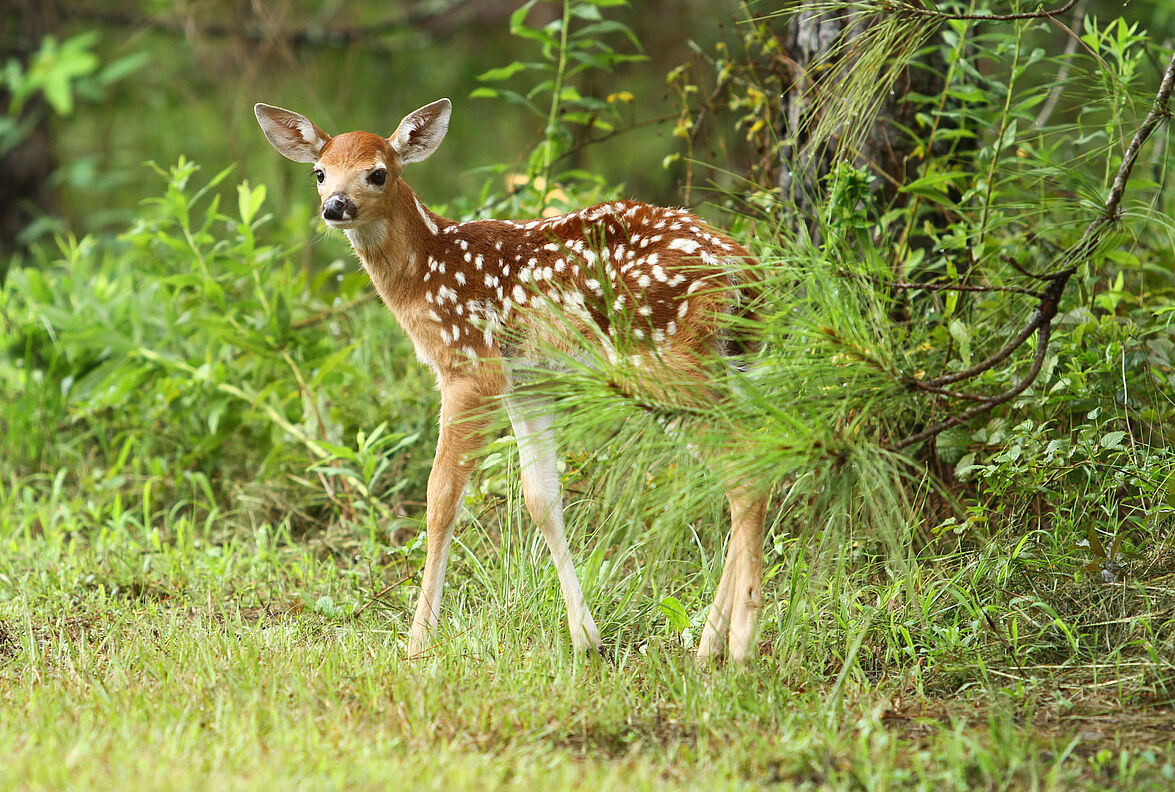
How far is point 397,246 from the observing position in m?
3.48

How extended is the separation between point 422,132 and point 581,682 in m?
1.68

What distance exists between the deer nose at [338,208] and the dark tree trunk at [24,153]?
631 centimetres

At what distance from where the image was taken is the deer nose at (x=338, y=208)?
10.5ft

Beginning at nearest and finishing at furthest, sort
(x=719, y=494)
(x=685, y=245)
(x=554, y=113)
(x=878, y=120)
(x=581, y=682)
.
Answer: (x=719, y=494) → (x=581, y=682) → (x=685, y=245) → (x=878, y=120) → (x=554, y=113)

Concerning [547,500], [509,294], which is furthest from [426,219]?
[547,500]

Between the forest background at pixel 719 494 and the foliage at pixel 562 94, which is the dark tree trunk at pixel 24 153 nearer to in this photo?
the forest background at pixel 719 494

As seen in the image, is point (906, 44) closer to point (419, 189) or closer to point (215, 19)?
point (419, 189)

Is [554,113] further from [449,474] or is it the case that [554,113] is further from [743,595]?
[743,595]

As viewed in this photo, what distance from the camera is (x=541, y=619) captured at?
11.3ft

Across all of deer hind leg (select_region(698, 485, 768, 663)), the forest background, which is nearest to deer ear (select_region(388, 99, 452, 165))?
the forest background

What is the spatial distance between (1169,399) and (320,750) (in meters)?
2.67

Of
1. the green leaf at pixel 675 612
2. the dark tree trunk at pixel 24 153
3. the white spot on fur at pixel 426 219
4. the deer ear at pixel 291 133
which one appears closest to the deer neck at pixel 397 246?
the white spot on fur at pixel 426 219

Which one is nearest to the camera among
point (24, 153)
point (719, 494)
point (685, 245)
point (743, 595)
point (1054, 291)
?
point (719, 494)

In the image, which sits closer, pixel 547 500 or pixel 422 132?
pixel 547 500
